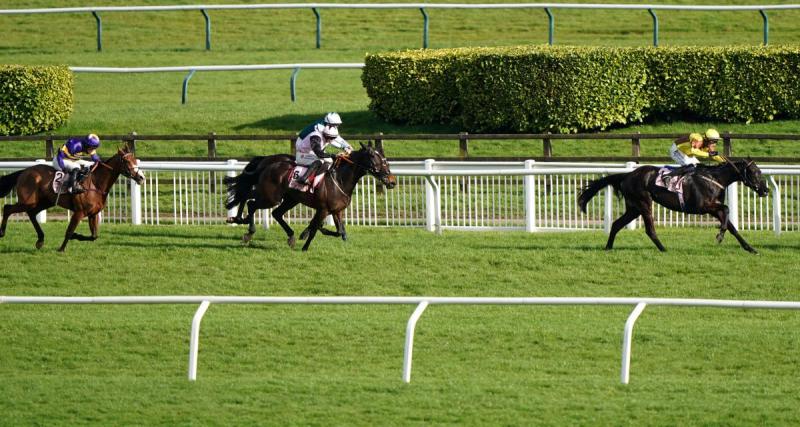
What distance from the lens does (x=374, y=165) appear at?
15.4 metres

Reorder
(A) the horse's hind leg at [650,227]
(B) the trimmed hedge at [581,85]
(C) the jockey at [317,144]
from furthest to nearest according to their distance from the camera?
(B) the trimmed hedge at [581,85] → (C) the jockey at [317,144] → (A) the horse's hind leg at [650,227]

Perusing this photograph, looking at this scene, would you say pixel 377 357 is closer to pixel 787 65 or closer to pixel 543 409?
pixel 543 409

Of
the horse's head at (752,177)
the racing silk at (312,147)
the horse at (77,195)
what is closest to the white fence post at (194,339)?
the horse at (77,195)

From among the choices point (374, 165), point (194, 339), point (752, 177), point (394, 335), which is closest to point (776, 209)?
point (752, 177)

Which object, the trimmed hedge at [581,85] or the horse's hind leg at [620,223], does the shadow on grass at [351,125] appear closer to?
the trimmed hedge at [581,85]

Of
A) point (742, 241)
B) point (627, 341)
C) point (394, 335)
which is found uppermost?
point (742, 241)

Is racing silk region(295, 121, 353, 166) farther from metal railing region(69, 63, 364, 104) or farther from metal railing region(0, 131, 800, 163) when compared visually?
metal railing region(69, 63, 364, 104)

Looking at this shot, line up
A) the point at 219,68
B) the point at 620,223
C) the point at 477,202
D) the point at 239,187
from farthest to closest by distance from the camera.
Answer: the point at 219,68
the point at 477,202
the point at 239,187
the point at 620,223

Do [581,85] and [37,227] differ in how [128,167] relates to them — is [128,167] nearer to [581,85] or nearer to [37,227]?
[37,227]

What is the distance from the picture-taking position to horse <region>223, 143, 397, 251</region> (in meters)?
15.4

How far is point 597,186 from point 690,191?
938mm

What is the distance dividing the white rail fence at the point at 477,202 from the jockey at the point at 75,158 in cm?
69

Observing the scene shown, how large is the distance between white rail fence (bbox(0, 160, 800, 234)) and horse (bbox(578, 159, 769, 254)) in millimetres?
259

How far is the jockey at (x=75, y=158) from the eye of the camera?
15242 millimetres
